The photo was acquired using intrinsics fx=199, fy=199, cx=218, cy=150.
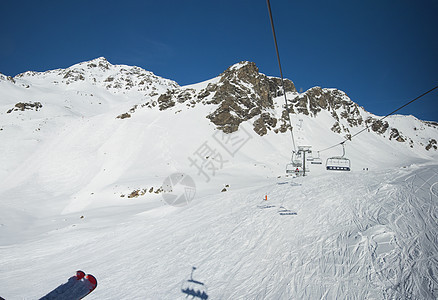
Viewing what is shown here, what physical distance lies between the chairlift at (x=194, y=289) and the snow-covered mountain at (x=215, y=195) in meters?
0.27

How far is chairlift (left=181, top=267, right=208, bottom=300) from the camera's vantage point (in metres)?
5.80

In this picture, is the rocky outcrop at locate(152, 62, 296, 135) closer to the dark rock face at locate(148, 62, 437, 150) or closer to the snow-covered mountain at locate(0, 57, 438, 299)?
the dark rock face at locate(148, 62, 437, 150)

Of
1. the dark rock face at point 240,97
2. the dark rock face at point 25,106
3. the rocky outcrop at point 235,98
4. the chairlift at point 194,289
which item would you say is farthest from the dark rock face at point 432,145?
the dark rock face at point 25,106

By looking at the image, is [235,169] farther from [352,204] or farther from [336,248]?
[336,248]

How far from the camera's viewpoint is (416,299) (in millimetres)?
4277

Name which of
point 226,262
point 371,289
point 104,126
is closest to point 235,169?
point 226,262

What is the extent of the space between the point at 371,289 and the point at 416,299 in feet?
2.58

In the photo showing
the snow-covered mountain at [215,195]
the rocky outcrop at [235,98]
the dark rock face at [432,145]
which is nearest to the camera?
the snow-covered mountain at [215,195]

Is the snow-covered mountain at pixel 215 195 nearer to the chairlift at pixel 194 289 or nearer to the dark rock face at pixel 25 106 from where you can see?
the chairlift at pixel 194 289

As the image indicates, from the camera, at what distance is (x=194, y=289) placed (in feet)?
20.0

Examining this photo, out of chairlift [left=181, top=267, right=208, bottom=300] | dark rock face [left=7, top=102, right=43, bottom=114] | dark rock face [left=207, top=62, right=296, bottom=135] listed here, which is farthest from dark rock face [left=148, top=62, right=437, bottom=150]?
chairlift [left=181, top=267, right=208, bottom=300]

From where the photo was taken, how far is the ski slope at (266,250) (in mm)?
5312

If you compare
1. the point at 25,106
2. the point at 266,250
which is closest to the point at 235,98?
the point at 266,250

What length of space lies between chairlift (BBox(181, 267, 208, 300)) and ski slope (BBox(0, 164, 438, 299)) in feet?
0.53
